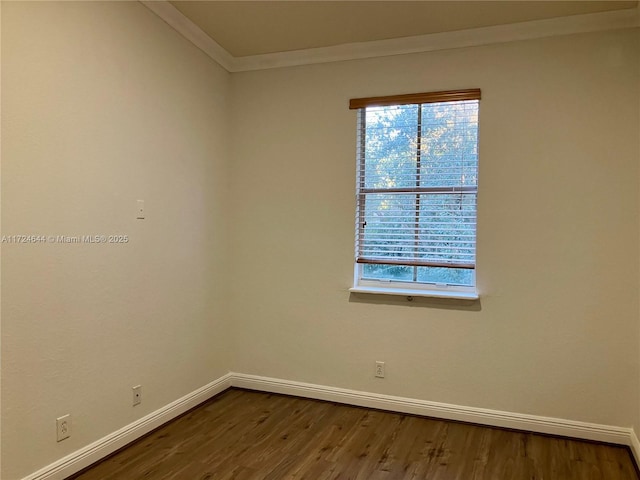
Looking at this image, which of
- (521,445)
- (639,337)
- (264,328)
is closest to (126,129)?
(264,328)

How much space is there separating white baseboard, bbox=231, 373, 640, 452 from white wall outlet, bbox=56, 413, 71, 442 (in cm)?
151

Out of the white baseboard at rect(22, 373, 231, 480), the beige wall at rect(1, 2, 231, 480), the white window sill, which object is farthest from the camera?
the white window sill

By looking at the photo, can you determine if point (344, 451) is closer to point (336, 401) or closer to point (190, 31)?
point (336, 401)

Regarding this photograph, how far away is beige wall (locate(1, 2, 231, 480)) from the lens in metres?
2.00

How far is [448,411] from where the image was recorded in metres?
3.09

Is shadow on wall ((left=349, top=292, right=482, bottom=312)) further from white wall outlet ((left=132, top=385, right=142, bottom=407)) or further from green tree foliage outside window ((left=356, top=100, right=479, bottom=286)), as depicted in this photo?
white wall outlet ((left=132, top=385, right=142, bottom=407))

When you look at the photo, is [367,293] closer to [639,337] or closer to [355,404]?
[355,404]

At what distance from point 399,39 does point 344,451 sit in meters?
2.69

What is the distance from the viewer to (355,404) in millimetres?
3311

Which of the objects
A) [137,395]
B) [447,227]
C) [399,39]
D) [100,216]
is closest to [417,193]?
[447,227]

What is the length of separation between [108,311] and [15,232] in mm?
681

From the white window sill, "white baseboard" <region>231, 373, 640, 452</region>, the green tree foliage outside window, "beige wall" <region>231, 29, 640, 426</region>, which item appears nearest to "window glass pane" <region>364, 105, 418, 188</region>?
the green tree foliage outside window

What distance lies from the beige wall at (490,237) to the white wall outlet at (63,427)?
1.53 meters

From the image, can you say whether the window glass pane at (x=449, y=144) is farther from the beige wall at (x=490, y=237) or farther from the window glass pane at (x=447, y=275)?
the window glass pane at (x=447, y=275)
